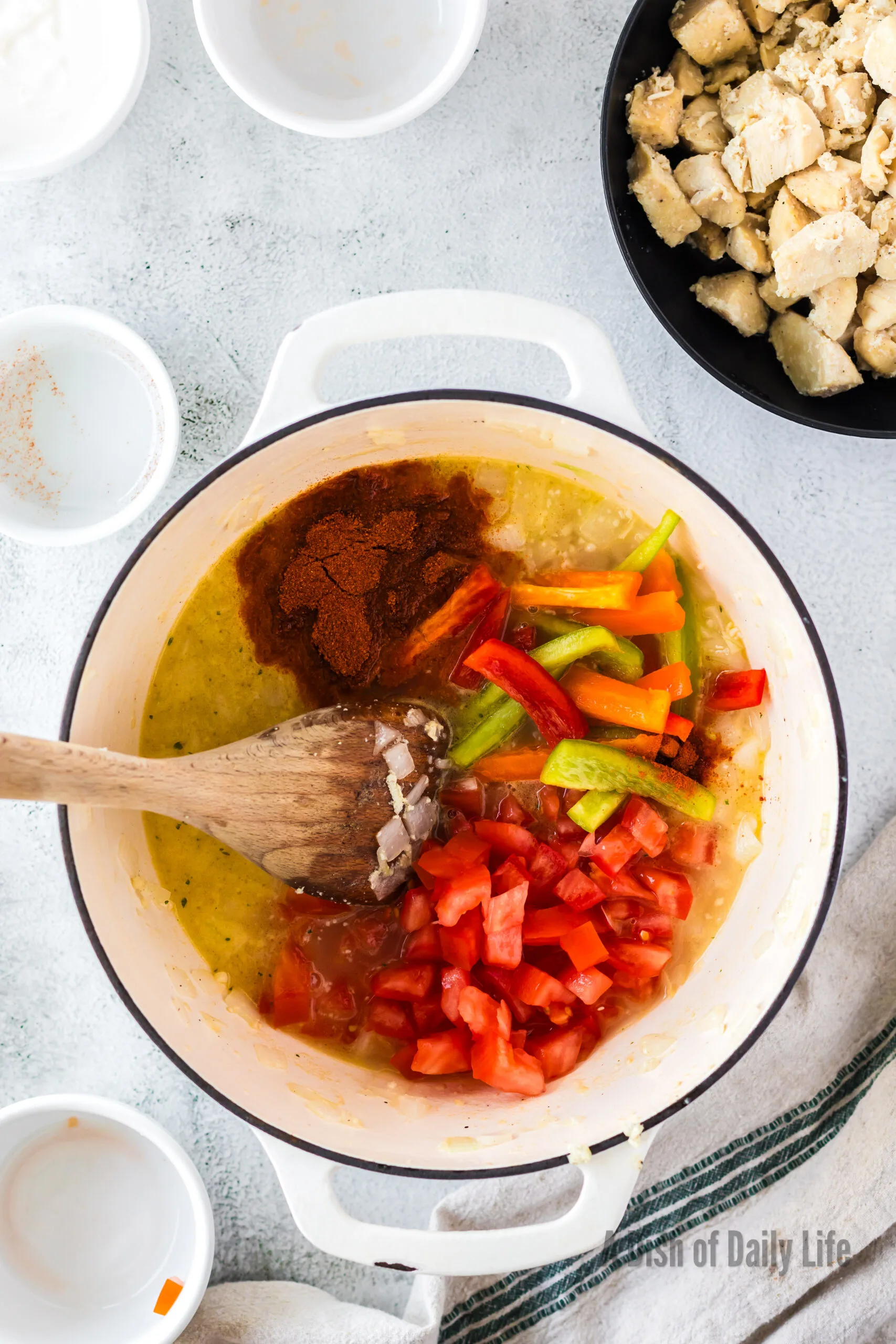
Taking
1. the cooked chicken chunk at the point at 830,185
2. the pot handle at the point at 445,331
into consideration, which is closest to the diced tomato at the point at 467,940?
the pot handle at the point at 445,331

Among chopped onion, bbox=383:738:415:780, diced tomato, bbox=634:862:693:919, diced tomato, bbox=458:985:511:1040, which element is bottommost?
diced tomato, bbox=458:985:511:1040

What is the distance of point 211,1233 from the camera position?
1757mm

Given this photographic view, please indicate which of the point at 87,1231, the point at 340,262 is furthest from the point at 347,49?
the point at 87,1231

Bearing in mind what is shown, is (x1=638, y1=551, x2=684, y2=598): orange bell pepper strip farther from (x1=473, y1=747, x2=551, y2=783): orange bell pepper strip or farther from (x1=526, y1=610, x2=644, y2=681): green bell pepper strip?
(x1=473, y1=747, x2=551, y2=783): orange bell pepper strip

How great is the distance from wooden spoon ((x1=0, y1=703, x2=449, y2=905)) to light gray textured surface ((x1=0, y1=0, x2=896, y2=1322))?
18.6 inches

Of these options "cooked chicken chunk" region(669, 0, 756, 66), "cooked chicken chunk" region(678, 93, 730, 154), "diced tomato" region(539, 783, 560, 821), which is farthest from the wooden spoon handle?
"cooked chicken chunk" region(669, 0, 756, 66)

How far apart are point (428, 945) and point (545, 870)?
24 cm

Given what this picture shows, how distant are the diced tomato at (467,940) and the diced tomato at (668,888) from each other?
1.00 feet

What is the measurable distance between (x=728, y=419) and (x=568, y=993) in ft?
3.41

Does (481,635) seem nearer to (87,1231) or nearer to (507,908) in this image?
(507,908)

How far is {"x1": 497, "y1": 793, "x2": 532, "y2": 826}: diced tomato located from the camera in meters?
1.86

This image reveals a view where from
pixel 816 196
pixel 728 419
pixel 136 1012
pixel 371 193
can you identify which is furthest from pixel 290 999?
pixel 816 196

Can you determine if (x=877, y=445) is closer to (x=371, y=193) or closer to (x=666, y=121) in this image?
(x=666, y=121)

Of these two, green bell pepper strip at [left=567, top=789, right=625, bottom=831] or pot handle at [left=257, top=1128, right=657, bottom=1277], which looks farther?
green bell pepper strip at [left=567, top=789, right=625, bottom=831]
